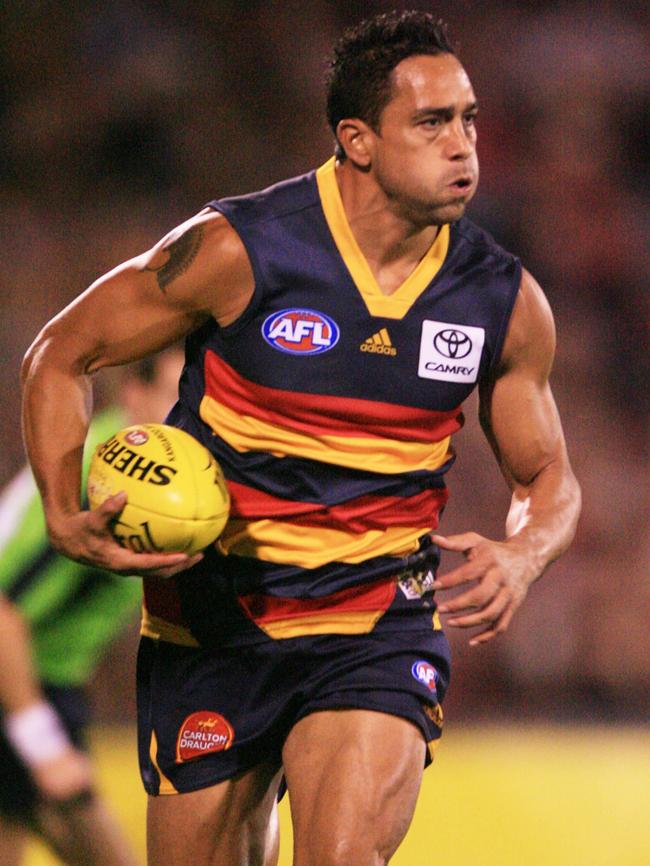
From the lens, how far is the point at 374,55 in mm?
3607

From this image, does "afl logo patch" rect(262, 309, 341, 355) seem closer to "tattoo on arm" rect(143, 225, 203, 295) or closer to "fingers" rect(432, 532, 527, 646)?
"tattoo on arm" rect(143, 225, 203, 295)

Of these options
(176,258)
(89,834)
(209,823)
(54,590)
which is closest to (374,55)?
(176,258)

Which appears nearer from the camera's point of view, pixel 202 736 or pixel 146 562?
pixel 146 562

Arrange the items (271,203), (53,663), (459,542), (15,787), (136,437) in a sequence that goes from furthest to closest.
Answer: (53,663)
(15,787)
(271,203)
(136,437)
(459,542)

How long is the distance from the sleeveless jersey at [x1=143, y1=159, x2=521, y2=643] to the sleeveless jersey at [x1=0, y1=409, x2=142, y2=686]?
1.48 metres

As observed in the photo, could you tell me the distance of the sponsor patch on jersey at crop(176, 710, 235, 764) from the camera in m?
3.56

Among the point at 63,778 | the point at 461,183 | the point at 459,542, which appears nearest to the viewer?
the point at 459,542

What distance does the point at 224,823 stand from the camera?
3621 millimetres

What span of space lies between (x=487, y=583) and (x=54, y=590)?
85.2 inches

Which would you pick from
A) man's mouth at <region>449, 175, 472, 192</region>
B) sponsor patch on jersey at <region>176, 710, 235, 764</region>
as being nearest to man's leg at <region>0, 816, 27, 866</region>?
sponsor patch on jersey at <region>176, 710, 235, 764</region>

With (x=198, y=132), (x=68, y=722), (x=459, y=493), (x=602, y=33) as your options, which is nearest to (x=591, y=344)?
(x=459, y=493)

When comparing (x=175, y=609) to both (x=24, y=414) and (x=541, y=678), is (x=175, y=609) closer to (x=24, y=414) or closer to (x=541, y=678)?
(x=24, y=414)

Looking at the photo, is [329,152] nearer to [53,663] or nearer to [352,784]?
[53,663]

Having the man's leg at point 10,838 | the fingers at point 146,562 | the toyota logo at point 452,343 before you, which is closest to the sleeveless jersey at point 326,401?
the toyota logo at point 452,343
